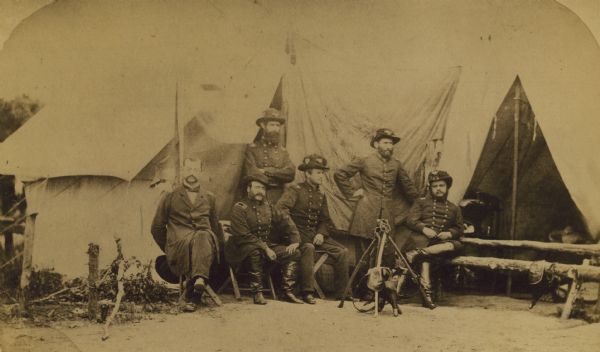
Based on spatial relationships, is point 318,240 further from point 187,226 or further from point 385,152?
point 187,226

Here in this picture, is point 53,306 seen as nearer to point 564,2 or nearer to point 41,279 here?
point 41,279

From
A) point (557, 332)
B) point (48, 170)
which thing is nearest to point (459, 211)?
point (557, 332)

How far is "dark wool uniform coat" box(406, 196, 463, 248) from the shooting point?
482cm

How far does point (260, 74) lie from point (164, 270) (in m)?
1.49

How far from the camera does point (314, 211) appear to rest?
189 inches

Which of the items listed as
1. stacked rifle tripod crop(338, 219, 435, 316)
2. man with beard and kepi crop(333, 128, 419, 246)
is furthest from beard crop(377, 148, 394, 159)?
stacked rifle tripod crop(338, 219, 435, 316)

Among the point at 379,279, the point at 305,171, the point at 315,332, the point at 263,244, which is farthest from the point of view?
the point at 305,171

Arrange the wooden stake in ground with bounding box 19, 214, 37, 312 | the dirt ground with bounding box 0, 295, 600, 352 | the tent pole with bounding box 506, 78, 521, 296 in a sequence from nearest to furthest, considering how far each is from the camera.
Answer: the dirt ground with bounding box 0, 295, 600, 352 < the wooden stake in ground with bounding box 19, 214, 37, 312 < the tent pole with bounding box 506, 78, 521, 296

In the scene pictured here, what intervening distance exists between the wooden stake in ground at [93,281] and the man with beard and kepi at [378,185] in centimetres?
172

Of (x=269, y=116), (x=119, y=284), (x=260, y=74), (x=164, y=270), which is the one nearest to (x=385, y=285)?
(x=269, y=116)

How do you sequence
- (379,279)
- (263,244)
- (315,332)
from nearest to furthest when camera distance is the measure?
(315,332) → (379,279) → (263,244)

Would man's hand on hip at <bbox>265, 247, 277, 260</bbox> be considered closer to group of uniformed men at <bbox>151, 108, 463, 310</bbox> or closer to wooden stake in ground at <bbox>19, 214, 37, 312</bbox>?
group of uniformed men at <bbox>151, 108, 463, 310</bbox>

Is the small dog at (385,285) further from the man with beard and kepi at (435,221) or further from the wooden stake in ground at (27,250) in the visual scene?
the wooden stake in ground at (27,250)

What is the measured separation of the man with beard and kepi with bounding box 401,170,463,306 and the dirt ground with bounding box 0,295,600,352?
435 mm
